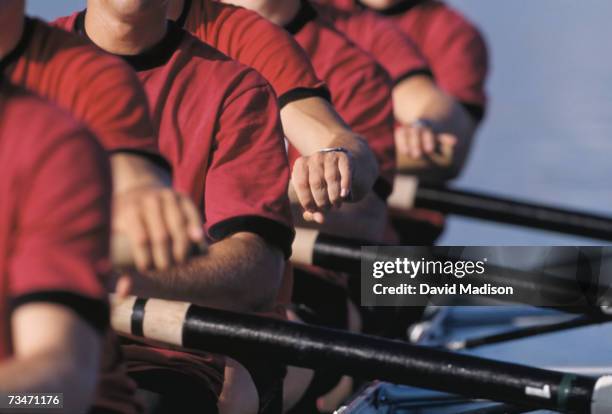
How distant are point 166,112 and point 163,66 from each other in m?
0.06

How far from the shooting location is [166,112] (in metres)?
1.96

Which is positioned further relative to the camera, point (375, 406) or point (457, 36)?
point (457, 36)

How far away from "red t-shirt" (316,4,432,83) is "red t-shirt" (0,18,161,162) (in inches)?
84.1

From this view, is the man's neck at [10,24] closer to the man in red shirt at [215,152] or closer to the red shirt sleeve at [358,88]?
the man in red shirt at [215,152]

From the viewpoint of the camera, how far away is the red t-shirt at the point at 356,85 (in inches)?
114

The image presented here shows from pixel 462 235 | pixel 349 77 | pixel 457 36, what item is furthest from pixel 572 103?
pixel 349 77

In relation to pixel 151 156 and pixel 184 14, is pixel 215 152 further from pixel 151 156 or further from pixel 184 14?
pixel 151 156

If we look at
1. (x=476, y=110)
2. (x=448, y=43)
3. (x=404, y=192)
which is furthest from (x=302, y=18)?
(x=448, y=43)

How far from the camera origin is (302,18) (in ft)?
9.25

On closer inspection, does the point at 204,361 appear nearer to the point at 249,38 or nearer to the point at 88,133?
the point at 249,38

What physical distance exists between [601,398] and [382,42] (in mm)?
1859

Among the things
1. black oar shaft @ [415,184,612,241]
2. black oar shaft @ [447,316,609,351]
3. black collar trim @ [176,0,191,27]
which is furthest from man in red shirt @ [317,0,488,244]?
black collar trim @ [176,0,191,27]

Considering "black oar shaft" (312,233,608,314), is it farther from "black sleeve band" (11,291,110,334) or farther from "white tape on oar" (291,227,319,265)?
"black sleeve band" (11,291,110,334)

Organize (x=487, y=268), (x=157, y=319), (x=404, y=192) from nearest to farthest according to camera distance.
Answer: (x=157, y=319)
(x=487, y=268)
(x=404, y=192)
